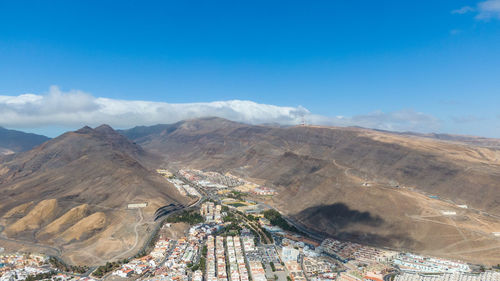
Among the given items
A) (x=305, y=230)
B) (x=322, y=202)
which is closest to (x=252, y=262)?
(x=305, y=230)

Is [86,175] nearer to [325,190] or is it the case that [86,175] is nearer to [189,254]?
[189,254]

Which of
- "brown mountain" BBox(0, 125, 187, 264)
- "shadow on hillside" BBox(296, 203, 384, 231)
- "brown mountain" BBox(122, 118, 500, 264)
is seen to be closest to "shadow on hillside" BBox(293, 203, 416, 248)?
"shadow on hillside" BBox(296, 203, 384, 231)

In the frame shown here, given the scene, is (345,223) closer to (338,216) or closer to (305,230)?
(338,216)

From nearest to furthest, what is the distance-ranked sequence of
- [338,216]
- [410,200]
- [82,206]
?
[82,206] < [410,200] < [338,216]

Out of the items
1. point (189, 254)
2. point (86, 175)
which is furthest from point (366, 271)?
point (86, 175)

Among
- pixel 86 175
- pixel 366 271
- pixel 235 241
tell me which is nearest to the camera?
pixel 366 271
